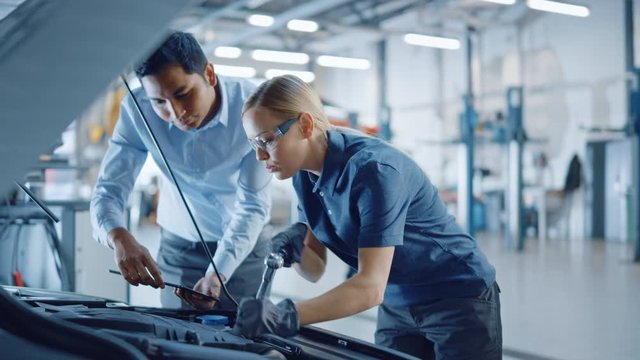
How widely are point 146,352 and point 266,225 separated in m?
1.20

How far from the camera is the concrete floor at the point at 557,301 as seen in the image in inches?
134

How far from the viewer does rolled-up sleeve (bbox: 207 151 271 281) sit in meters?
1.80

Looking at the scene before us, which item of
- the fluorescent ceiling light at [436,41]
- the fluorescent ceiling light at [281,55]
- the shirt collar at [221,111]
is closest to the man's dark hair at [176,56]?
the shirt collar at [221,111]

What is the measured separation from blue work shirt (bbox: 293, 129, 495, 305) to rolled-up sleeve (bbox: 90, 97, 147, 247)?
22.8 inches

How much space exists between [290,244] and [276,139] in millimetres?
297

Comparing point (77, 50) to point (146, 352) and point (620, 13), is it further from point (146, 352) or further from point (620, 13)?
point (620, 13)

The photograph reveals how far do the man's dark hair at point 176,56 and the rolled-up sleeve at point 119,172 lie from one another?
0.84 ft

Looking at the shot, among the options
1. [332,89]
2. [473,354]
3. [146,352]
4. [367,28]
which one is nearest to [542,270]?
[473,354]

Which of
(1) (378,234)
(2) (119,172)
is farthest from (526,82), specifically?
(1) (378,234)

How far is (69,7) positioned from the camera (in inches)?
26.1

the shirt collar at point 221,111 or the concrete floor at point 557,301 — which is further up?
the shirt collar at point 221,111

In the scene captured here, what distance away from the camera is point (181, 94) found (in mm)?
1607

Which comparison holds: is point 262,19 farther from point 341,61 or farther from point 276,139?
point 276,139

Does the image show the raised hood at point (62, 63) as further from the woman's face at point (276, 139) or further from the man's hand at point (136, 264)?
the man's hand at point (136, 264)
